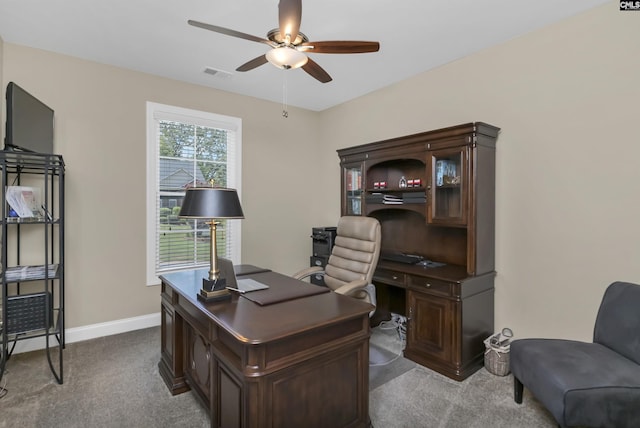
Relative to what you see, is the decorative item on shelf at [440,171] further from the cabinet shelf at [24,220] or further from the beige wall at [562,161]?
the cabinet shelf at [24,220]

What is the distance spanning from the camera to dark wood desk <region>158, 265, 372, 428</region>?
139cm

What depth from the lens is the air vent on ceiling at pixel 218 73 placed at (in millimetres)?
3422

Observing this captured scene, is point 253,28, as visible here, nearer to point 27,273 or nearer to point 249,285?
point 249,285

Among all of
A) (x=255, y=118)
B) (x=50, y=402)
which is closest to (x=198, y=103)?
(x=255, y=118)

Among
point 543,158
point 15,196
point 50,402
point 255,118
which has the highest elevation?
point 255,118

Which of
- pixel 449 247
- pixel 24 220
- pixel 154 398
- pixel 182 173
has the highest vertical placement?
pixel 182 173

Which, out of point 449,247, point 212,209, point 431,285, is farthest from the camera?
point 449,247

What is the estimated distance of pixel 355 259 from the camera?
2844 millimetres

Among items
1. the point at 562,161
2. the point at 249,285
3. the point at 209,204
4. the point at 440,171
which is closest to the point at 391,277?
the point at 440,171

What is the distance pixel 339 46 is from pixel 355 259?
1676 mm

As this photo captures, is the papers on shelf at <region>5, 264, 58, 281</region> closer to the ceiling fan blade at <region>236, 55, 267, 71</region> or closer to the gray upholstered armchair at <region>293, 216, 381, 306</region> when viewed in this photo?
the gray upholstered armchair at <region>293, 216, 381, 306</region>

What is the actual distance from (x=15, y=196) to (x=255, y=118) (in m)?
2.63

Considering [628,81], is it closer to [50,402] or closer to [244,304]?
[244,304]

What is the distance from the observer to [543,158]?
2.62 m
